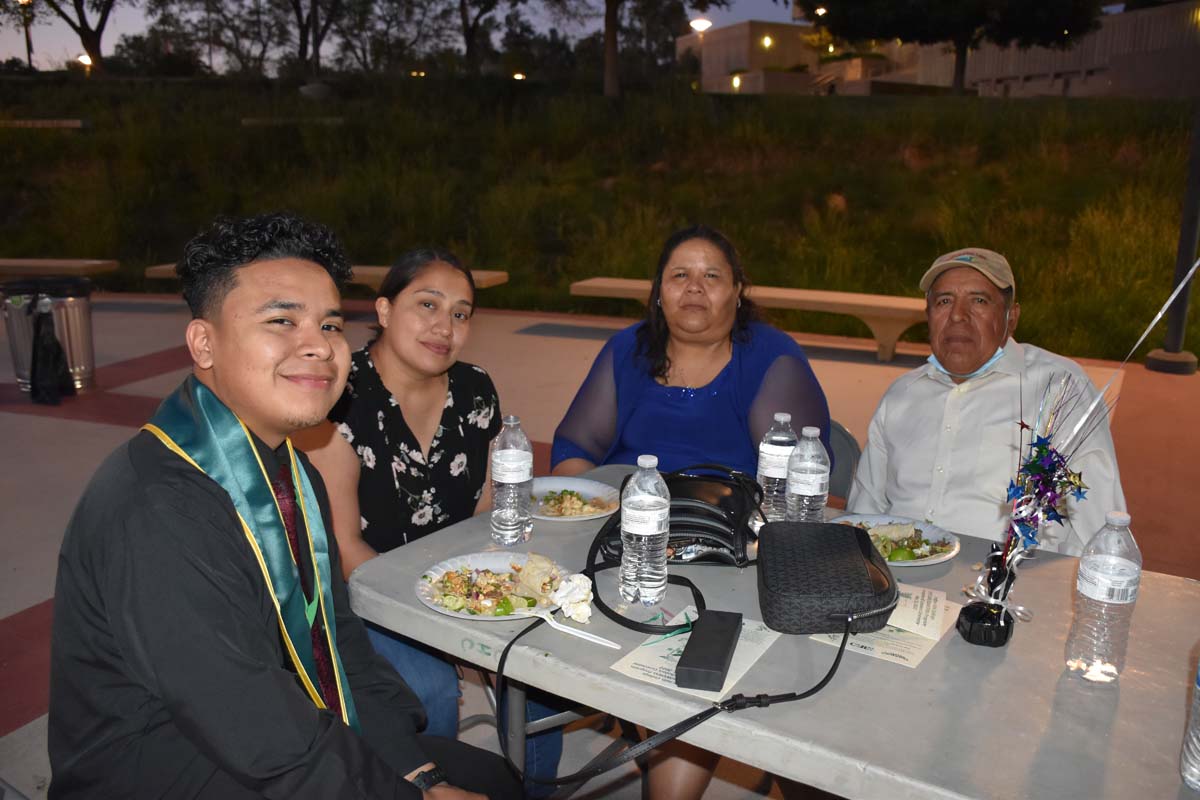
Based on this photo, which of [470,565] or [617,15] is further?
[617,15]

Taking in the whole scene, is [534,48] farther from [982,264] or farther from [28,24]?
[982,264]

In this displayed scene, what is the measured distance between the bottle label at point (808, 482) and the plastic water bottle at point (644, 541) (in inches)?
16.7

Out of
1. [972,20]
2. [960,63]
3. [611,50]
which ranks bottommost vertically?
[960,63]

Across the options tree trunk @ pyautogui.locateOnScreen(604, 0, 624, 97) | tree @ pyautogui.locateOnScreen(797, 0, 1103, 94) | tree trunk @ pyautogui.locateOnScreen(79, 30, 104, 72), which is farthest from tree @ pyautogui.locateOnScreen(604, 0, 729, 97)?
tree trunk @ pyautogui.locateOnScreen(79, 30, 104, 72)

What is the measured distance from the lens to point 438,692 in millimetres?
2484

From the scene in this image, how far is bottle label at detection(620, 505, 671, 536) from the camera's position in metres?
1.94

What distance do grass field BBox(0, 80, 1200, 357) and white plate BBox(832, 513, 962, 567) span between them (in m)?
8.40

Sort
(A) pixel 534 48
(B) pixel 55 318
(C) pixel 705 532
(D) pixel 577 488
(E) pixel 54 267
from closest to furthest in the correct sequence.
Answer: (C) pixel 705 532
(D) pixel 577 488
(B) pixel 55 318
(E) pixel 54 267
(A) pixel 534 48

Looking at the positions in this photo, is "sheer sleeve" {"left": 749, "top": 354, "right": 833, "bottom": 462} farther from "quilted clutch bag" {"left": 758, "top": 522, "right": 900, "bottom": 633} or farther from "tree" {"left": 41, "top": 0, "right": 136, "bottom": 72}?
"tree" {"left": 41, "top": 0, "right": 136, "bottom": 72}

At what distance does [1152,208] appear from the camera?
472 inches

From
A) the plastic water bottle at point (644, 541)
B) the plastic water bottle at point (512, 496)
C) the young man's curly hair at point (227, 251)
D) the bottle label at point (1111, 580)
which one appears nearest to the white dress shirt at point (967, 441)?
the bottle label at point (1111, 580)

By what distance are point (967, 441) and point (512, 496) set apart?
56.9 inches

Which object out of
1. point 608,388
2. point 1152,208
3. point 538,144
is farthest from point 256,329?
point 538,144

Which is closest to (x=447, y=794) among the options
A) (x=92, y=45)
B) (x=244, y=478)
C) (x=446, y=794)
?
(x=446, y=794)
